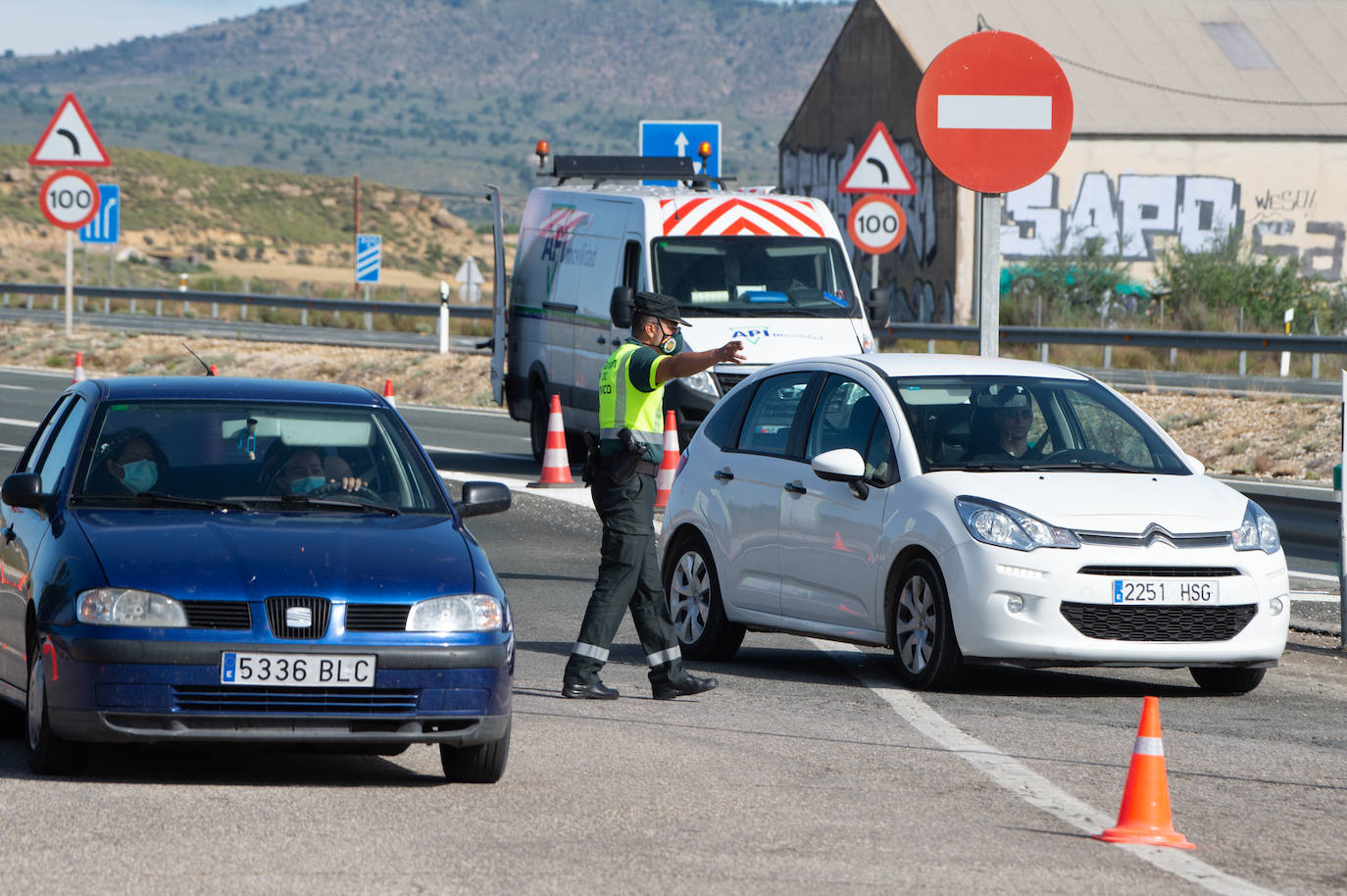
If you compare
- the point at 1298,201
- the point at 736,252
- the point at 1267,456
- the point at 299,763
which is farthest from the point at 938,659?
the point at 1298,201

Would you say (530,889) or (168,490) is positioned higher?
(168,490)

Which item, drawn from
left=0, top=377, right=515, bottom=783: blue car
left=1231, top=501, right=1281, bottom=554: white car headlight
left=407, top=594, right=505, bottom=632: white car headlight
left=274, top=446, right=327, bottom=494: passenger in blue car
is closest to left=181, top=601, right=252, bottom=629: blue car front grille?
left=0, top=377, right=515, bottom=783: blue car

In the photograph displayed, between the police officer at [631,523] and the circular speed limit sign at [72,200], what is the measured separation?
1972cm

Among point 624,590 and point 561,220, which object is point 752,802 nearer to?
point 624,590

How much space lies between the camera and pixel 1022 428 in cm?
1007

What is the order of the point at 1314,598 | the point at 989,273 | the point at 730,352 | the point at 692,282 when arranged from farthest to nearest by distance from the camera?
the point at 692,282
the point at 1314,598
the point at 989,273
the point at 730,352

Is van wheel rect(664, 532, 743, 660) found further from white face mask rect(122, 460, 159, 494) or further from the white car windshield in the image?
white face mask rect(122, 460, 159, 494)

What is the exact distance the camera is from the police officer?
9.27 meters

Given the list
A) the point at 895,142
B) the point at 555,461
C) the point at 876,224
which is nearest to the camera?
the point at 555,461

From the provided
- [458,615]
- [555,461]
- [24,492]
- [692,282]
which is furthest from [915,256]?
[458,615]

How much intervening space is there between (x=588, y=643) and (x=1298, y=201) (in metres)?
42.7

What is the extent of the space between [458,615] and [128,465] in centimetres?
162

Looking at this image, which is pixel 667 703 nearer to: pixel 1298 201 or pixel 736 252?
pixel 736 252

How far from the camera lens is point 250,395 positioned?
838cm
